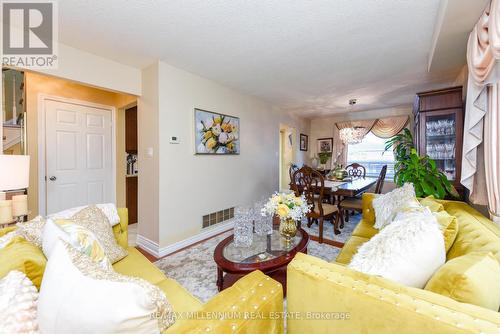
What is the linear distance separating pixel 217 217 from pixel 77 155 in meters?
2.25

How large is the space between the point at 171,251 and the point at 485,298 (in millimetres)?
2709

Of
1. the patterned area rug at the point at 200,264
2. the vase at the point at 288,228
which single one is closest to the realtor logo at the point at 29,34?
the patterned area rug at the point at 200,264

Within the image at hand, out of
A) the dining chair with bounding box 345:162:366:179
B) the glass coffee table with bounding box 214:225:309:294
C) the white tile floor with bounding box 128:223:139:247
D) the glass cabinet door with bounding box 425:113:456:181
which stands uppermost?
the glass cabinet door with bounding box 425:113:456:181

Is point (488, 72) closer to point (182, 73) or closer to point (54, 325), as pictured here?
point (54, 325)

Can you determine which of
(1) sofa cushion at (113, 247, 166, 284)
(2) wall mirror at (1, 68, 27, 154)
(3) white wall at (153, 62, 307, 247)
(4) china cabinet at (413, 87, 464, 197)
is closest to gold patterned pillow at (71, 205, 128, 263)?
(1) sofa cushion at (113, 247, 166, 284)

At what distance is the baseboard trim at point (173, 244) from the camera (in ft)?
8.50

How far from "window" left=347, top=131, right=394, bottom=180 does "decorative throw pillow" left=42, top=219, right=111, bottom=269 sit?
18.4 feet

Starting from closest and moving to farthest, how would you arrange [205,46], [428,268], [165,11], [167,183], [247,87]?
[428,268], [165,11], [205,46], [167,183], [247,87]

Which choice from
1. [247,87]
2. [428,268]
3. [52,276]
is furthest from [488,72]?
[247,87]

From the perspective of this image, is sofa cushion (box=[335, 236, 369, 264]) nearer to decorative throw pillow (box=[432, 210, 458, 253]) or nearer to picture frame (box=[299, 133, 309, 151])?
decorative throw pillow (box=[432, 210, 458, 253])

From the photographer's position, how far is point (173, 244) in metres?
2.69

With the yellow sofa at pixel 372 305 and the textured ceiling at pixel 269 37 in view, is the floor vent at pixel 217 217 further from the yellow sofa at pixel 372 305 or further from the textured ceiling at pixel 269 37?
the yellow sofa at pixel 372 305

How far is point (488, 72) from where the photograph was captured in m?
1.37

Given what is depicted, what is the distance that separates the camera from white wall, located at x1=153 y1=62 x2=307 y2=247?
262cm
